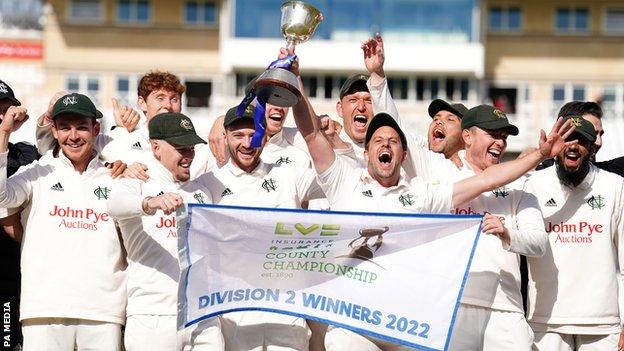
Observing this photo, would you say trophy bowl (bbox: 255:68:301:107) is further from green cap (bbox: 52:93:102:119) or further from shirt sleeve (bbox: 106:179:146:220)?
green cap (bbox: 52:93:102:119)

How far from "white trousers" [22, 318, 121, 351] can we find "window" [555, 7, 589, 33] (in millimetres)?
56058

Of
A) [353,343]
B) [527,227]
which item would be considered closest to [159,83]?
[353,343]

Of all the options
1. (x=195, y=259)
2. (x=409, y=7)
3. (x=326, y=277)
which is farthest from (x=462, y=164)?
(x=409, y=7)

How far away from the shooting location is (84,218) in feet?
34.8

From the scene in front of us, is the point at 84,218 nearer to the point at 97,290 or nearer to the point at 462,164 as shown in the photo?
the point at 97,290

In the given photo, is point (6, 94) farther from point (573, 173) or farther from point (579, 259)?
point (579, 259)

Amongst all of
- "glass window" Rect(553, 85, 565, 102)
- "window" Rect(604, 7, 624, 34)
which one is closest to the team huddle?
"glass window" Rect(553, 85, 565, 102)

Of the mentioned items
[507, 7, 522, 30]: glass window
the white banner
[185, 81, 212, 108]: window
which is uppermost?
[507, 7, 522, 30]: glass window

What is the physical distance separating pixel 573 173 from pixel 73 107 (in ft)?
13.1

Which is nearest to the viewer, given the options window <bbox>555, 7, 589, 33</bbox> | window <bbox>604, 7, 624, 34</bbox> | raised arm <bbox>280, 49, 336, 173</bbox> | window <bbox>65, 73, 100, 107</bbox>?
raised arm <bbox>280, 49, 336, 173</bbox>

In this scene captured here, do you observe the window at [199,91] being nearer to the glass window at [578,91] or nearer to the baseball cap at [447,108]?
the glass window at [578,91]

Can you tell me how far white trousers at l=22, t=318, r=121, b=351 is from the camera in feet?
34.2

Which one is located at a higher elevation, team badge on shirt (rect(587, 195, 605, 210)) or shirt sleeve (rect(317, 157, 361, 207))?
shirt sleeve (rect(317, 157, 361, 207))

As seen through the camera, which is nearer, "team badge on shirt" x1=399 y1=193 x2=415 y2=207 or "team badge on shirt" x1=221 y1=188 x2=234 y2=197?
"team badge on shirt" x1=399 y1=193 x2=415 y2=207
